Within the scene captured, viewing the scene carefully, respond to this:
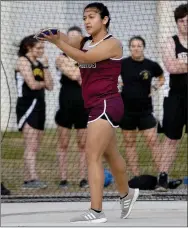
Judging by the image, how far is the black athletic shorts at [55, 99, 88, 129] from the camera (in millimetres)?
10328

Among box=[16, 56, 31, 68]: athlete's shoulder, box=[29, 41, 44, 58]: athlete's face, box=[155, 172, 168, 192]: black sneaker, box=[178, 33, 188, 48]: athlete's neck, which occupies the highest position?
box=[178, 33, 188, 48]: athlete's neck

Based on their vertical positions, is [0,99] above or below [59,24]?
below

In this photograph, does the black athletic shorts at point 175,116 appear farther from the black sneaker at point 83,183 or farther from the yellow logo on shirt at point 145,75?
the black sneaker at point 83,183

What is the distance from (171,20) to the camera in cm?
1059

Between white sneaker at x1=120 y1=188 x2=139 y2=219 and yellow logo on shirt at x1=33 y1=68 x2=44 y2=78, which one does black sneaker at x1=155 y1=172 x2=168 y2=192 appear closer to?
yellow logo on shirt at x1=33 y1=68 x2=44 y2=78

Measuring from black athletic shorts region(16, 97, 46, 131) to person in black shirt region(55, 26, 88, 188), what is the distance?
213 mm

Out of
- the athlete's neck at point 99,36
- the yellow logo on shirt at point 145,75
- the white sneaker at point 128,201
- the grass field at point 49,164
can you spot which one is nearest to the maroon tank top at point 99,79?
the athlete's neck at point 99,36

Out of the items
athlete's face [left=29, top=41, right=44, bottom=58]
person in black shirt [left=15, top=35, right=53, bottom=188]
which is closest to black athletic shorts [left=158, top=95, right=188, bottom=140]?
person in black shirt [left=15, top=35, right=53, bottom=188]

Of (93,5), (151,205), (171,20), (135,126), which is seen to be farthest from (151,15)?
(93,5)

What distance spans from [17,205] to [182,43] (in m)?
2.66

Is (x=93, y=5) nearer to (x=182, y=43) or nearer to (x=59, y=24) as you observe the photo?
(x=182, y=43)

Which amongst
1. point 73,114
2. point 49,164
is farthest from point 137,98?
point 49,164

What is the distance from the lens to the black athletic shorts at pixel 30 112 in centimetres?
1038

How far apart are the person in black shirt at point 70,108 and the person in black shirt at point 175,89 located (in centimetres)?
91
